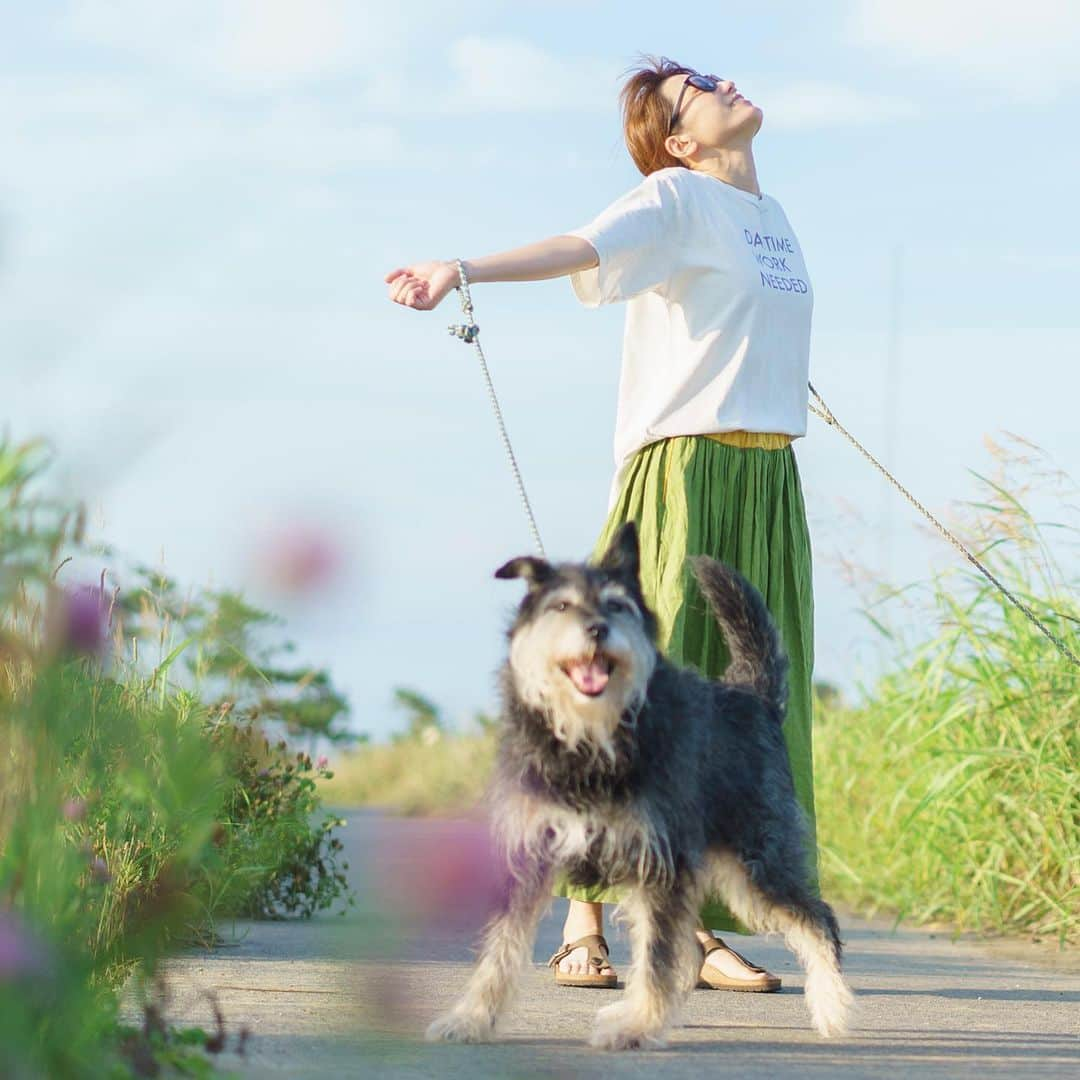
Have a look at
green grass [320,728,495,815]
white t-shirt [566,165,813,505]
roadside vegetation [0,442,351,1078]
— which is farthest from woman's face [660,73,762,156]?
green grass [320,728,495,815]

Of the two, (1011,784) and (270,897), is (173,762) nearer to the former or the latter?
(270,897)

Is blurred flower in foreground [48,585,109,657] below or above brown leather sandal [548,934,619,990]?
above

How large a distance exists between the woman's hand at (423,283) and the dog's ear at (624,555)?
78 cm

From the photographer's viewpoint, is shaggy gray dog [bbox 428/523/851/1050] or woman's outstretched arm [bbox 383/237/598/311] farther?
→ woman's outstretched arm [bbox 383/237/598/311]

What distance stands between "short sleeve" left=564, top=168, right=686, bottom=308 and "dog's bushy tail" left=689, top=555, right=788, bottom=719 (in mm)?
850

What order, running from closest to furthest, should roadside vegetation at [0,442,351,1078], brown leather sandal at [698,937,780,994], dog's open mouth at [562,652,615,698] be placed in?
roadside vegetation at [0,442,351,1078] → dog's open mouth at [562,652,615,698] → brown leather sandal at [698,937,780,994]

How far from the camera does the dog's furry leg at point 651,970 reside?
156 inches

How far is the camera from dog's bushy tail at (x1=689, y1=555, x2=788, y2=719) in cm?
472

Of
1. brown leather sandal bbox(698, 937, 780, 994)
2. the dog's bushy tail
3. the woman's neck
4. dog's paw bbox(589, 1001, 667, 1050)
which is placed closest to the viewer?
dog's paw bbox(589, 1001, 667, 1050)

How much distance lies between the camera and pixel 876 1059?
13.2ft

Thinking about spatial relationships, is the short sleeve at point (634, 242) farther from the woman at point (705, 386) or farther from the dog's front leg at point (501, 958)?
the dog's front leg at point (501, 958)

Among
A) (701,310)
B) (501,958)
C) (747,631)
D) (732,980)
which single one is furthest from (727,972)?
(701,310)

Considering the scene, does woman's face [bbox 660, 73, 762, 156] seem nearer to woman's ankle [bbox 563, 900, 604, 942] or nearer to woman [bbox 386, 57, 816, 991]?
woman [bbox 386, 57, 816, 991]

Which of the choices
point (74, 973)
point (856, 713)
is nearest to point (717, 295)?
point (74, 973)
